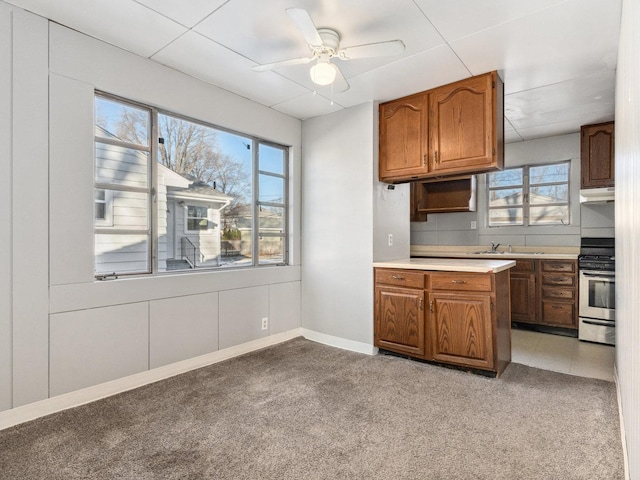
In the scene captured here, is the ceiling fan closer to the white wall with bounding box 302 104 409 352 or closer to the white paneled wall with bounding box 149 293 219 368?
the white wall with bounding box 302 104 409 352

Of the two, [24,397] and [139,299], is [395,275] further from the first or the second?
[24,397]

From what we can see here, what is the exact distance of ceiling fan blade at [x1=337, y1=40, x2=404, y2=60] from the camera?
85.1 inches

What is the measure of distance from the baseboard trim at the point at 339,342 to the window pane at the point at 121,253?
6.35 feet

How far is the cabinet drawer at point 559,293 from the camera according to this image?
13.8 feet

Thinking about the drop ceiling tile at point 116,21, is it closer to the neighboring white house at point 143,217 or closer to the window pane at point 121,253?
the neighboring white house at point 143,217

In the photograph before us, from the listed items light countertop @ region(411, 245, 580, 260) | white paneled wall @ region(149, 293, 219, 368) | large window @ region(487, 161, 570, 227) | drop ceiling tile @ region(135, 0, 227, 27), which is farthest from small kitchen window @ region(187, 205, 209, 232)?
large window @ region(487, 161, 570, 227)

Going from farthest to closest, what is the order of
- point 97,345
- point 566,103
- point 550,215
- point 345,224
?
point 550,215, point 345,224, point 566,103, point 97,345

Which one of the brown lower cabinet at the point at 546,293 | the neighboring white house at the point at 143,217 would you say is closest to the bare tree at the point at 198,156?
the neighboring white house at the point at 143,217

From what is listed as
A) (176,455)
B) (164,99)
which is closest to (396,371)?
(176,455)

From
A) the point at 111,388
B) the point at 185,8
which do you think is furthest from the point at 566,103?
the point at 111,388

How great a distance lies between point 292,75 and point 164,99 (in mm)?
1092

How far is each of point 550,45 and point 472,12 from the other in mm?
785

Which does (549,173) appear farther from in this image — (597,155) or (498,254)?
(498,254)

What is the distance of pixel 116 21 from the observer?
2.33 meters
